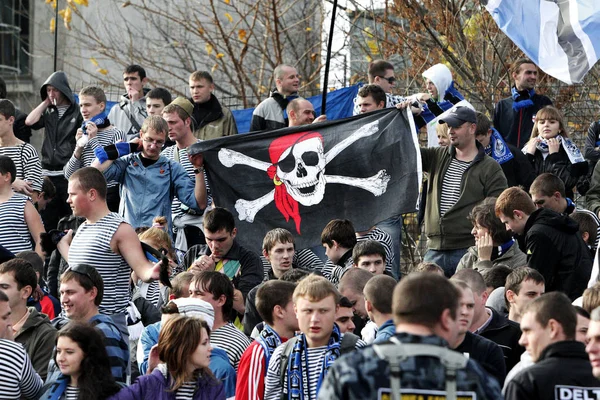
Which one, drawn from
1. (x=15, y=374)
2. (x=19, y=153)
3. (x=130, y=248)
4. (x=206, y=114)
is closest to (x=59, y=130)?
(x=19, y=153)

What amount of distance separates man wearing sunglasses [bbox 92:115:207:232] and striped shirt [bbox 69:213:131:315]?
211cm

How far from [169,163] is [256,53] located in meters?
12.4

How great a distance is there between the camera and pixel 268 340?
25.5 feet

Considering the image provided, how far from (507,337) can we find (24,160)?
5835mm

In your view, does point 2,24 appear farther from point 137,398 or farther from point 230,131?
point 137,398

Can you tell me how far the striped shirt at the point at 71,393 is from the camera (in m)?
7.14

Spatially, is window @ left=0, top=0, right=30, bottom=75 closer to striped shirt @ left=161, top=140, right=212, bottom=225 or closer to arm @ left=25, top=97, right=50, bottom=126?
arm @ left=25, top=97, right=50, bottom=126

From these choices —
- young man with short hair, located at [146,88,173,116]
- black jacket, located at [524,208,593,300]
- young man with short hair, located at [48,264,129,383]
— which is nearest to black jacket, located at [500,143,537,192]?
black jacket, located at [524,208,593,300]

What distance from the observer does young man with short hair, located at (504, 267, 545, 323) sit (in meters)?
8.11

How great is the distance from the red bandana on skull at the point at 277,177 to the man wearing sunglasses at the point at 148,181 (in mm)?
688

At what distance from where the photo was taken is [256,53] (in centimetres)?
2352

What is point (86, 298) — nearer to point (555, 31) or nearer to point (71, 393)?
point (71, 393)

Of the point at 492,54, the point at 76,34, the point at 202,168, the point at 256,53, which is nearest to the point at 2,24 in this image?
the point at 76,34

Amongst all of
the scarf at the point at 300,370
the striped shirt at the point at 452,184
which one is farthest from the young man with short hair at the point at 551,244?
the scarf at the point at 300,370
